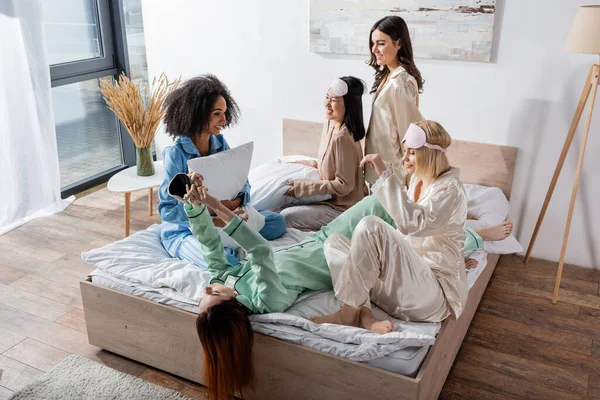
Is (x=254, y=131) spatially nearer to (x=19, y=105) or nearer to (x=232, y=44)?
(x=232, y=44)

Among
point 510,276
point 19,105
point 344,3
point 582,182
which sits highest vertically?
point 344,3

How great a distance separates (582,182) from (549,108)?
416mm

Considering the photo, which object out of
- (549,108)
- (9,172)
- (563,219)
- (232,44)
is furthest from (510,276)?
(9,172)

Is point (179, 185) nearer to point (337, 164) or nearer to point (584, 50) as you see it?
point (337, 164)

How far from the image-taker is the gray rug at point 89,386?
2127 mm

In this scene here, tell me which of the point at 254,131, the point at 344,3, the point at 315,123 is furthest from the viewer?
the point at 254,131

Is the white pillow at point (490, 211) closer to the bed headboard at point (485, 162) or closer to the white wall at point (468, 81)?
the bed headboard at point (485, 162)

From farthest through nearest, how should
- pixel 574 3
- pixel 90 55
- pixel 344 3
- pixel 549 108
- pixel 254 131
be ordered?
pixel 90 55 → pixel 254 131 → pixel 344 3 → pixel 549 108 → pixel 574 3

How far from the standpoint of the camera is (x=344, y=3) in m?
3.30

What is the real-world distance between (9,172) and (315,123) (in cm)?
184

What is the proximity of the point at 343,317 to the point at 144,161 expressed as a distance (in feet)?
6.16

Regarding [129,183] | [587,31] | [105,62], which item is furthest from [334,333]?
[105,62]

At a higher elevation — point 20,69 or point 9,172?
point 20,69

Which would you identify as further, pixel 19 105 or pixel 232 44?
pixel 232 44
